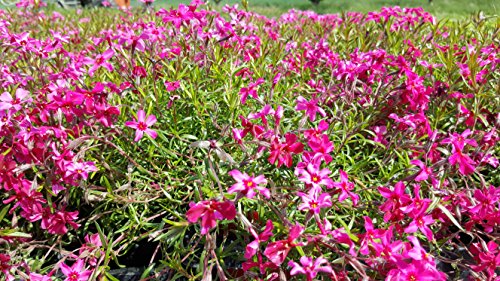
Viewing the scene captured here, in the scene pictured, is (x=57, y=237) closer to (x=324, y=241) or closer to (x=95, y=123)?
(x=95, y=123)

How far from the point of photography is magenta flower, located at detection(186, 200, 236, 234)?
146 cm

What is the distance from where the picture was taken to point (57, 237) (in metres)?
2.13

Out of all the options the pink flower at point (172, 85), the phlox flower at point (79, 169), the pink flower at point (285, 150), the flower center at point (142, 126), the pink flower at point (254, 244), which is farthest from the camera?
the pink flower at point (172, 85)

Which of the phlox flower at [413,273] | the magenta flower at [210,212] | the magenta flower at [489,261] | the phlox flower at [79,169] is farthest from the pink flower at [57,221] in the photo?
the magenta flower at [489,261]

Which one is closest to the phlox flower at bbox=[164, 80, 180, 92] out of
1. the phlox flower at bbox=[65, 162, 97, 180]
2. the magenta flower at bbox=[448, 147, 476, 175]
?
the phlox flower at bbox=[65, 162, 97, 180]

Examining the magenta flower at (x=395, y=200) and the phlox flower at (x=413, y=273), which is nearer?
the phlox flower at (x=413, y=273)

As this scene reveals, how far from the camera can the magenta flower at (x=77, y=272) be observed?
5.71 feet

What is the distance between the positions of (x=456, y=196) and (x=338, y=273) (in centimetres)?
66

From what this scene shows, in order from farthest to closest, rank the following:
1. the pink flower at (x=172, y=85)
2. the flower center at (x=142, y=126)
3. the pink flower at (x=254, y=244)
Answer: the pink flower at (x=172, y=85) → the flower center at (x=142, y=126) → the pink flower at (x=254, y=244)

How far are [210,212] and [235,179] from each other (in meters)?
0.14

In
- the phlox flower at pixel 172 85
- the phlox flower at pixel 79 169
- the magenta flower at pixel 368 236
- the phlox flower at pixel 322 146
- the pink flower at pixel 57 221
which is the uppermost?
the phlox flower at pixel 172 85

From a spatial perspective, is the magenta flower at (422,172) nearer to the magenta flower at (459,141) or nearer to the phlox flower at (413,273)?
the magenta flower at (459,141)

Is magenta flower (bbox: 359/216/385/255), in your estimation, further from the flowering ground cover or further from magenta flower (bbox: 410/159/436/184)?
magenta flower (bbox: 410/159/436/184)

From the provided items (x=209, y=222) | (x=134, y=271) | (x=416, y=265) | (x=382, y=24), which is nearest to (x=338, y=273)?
(x=416, y=265)
